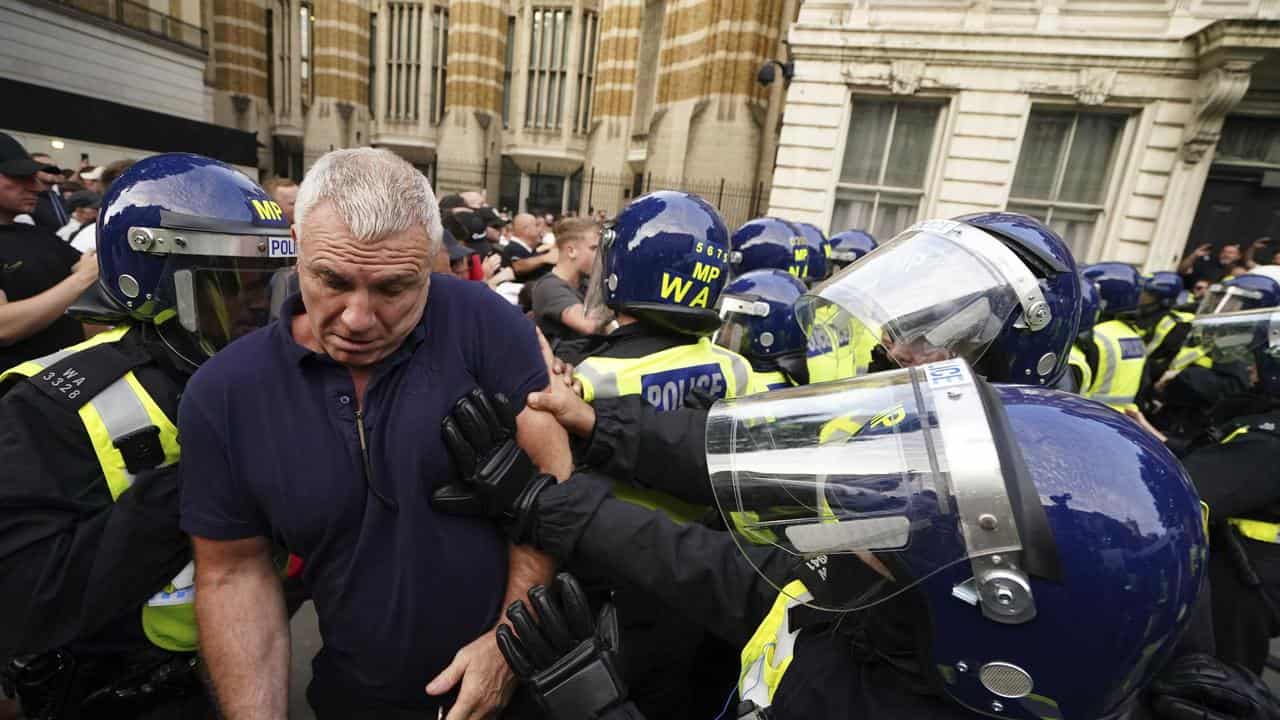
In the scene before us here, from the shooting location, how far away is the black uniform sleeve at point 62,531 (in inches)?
52.0

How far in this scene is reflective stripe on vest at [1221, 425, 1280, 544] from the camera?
2366 mm

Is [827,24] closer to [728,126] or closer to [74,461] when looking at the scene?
[728,126]

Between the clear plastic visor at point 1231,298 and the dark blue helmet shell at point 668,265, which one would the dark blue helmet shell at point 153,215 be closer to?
the dark blue helmet shell at point 668,265

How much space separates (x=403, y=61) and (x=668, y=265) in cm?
2947

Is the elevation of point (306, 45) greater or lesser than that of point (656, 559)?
greater

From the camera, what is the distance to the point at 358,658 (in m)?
1.40

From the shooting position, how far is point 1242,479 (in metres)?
2.23

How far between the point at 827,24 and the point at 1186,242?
7.68 m

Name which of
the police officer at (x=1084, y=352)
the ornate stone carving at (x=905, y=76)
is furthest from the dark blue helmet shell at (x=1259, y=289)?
the ornate stone carving at (x=905, y=76)

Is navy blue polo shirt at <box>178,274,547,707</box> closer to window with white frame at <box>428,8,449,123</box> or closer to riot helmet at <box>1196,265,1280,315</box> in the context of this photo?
riot helmet at <box>1196,265,1280,315</box>

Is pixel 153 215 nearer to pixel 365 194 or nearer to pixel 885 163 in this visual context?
pixel 365 194

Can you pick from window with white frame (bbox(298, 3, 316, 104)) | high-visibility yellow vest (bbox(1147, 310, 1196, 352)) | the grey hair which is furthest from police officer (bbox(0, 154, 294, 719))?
window with white frame (bbox(298, 3, 316, 104))

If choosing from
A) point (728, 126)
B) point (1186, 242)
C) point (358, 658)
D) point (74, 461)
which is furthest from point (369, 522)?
point (728, 126)

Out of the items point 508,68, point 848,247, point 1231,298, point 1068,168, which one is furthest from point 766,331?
point 508,68
